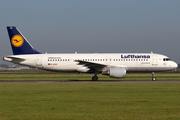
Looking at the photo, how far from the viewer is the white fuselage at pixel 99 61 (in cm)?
3706

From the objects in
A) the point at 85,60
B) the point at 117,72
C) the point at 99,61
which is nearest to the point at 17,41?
the point at 85,60

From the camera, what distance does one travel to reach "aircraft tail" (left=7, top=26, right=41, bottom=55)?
38.7 meters

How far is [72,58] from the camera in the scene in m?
A: 37.8

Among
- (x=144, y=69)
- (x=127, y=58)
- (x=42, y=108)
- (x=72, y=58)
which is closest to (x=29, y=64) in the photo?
(x=72, y=58)

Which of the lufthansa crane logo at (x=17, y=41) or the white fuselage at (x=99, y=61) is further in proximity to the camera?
the lufthansa crane logo at (x=17, y=41)

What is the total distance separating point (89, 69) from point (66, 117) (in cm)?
2604

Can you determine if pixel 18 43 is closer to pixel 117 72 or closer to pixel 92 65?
pixel 92 65

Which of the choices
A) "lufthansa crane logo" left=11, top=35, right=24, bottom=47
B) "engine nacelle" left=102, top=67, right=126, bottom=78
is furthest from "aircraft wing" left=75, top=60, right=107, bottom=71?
"lufthansa crane logo" left=11, top=35, right=24, bottom=47

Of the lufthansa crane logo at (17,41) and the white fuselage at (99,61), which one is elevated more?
the lufthansa crane logo at (17,41)

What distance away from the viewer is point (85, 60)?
37688 millimetres

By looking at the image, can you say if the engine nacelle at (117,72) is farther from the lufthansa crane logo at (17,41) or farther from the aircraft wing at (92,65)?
the lufthansa crane logo at (17,41)

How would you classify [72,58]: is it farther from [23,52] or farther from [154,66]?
[154,66]

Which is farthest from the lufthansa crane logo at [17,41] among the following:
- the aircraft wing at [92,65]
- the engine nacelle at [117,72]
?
the engine nacelle at [117,72]

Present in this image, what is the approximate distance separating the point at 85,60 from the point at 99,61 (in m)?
2.06
